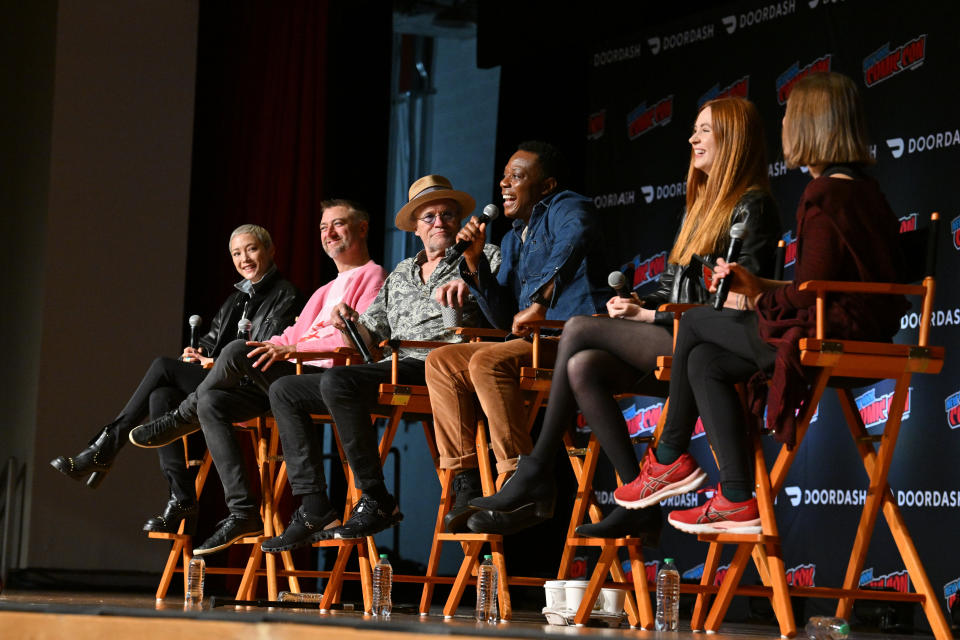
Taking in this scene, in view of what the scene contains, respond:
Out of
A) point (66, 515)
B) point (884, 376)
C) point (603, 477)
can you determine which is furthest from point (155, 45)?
point (884, 376)

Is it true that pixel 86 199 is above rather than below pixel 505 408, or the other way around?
above

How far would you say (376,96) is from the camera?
647 centimetres

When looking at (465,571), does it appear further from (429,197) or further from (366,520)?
(429,197)

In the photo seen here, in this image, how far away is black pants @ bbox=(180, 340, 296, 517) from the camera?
428cm

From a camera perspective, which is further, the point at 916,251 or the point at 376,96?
the point at 376,96

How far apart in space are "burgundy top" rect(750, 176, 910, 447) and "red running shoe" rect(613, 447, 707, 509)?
205mm

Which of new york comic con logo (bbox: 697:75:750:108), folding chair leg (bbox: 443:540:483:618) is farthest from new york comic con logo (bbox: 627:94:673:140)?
folding chair leg (bbox: 443:540:483:618)

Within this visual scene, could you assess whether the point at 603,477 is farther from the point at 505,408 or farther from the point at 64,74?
the point at 64,74

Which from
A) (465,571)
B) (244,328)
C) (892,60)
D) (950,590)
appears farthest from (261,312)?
(950,590)

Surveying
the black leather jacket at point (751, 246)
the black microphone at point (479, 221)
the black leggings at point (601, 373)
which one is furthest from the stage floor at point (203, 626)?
the black microphone at point (479, 221)

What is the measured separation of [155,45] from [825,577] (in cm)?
412

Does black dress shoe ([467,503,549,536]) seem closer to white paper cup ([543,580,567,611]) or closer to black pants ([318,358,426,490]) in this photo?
white paper cup ([543,580,567,611])

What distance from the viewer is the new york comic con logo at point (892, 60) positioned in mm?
4637

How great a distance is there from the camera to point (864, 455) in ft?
10.1
